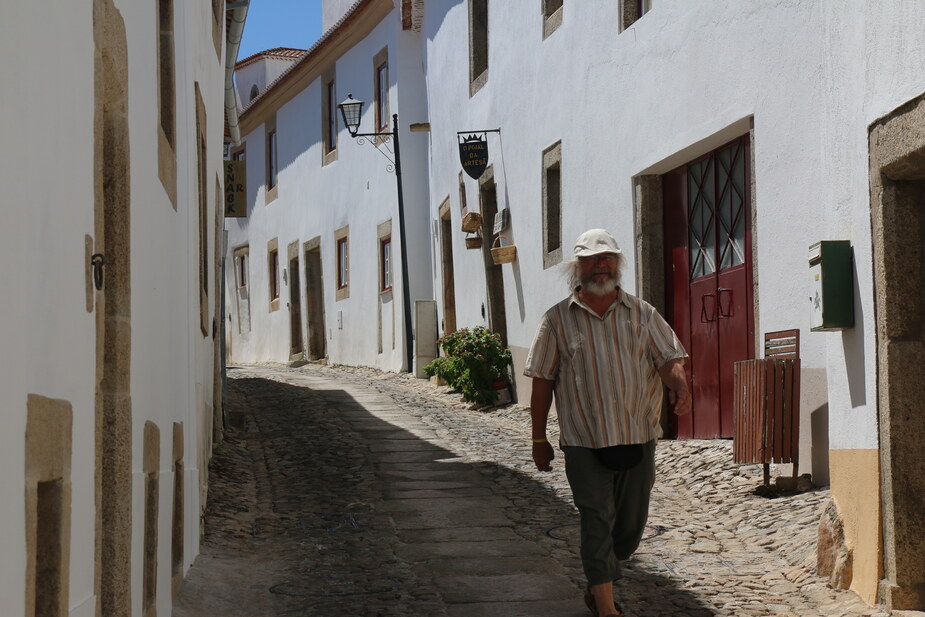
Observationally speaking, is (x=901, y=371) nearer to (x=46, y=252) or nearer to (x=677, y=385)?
(x=677, y=385)

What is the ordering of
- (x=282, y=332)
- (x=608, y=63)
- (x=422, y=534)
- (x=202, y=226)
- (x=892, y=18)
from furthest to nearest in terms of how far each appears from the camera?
(x=282, y=332) < (x=608, y=63) < (x=202, y=226) < (x=422, y=534) < (x=892, y=18)

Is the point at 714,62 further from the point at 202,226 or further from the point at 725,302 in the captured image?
the point at 202,226

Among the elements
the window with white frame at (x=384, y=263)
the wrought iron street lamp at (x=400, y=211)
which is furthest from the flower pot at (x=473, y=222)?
the window with white frame at (x=384, y=263)

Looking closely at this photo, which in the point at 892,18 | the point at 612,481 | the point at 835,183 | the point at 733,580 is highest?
the point at 892,18

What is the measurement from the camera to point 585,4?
12.0 meters

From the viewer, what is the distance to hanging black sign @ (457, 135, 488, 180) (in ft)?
50.5

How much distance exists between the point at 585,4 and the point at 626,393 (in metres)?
7.36

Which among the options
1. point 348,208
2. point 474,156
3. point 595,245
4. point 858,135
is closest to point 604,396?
point 595,245

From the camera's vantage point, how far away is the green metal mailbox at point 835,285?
5.76 meters

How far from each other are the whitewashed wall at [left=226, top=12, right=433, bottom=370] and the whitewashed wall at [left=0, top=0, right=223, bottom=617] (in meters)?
13.9

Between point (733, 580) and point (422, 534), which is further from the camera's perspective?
point (422, 534)

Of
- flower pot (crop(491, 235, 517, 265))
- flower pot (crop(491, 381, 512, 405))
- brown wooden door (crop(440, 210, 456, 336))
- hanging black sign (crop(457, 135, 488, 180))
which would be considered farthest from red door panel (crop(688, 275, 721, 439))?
brown wooden door (crop(440, 210, 456, 336))

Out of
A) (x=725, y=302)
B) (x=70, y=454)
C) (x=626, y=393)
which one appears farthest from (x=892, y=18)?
(x=725, y=302)

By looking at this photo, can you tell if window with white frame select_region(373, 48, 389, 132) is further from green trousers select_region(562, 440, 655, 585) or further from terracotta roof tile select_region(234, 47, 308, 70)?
green trousers select_region(562, 440, 655, 585)
